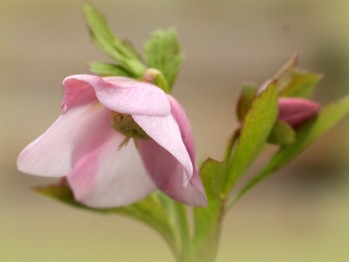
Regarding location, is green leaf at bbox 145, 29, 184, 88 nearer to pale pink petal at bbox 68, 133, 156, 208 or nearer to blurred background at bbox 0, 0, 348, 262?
pale pink petal at bbox 68, 133, 156, 208

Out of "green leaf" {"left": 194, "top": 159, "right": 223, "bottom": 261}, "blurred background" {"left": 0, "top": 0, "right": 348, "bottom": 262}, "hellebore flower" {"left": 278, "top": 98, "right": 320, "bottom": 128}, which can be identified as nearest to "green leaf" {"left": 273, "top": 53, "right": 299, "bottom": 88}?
"hellebore flower" {"left": 278, "top": 98, "right": 320, "bottom": 128}

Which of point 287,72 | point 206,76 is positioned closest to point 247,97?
point 287,72

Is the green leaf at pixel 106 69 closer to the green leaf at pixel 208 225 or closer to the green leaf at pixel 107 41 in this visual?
the green leaf at pixel 107 41

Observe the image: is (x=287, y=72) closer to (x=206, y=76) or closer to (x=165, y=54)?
(x=165, y=54)

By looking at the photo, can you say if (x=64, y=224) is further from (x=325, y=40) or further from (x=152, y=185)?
(x=152, y=185)

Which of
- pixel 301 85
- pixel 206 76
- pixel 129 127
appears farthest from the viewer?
pixel 206 76

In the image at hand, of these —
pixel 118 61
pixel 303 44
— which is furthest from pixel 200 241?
pixel 303 44

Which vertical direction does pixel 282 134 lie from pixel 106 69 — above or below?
below
